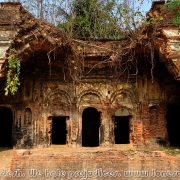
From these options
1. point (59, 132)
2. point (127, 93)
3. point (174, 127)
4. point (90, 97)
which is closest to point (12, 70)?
point (90, 97)

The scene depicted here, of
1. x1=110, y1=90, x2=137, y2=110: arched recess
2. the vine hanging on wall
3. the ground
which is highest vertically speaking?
the vine hanging on wall

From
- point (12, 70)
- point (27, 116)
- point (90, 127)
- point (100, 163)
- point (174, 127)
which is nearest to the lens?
point (100, 163)

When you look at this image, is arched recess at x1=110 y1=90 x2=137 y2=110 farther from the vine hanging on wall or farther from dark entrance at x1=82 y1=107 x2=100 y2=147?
the vine hanging on wall

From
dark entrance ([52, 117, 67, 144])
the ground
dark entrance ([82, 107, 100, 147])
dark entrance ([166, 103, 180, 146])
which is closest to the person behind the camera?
the ground

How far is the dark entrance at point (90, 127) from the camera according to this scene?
1525cm

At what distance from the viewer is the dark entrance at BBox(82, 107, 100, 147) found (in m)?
15.2

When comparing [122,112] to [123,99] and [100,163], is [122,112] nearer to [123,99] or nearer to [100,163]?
[123,99]

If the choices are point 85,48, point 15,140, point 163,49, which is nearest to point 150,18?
point 163,49

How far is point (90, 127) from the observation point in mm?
15375

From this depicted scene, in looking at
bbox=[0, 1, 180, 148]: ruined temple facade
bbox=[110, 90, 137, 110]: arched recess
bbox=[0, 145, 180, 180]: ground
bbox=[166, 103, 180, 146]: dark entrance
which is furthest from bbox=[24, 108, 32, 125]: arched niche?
bbox=[166, 103, 180, 146]: dark entrance

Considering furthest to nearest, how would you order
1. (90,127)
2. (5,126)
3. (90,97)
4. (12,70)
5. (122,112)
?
1. (90,127)
2. (5,126)
3. (90,97)
4. (122,112)
5. (12,70)

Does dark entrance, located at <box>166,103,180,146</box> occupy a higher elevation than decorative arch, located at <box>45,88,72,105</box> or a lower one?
lower

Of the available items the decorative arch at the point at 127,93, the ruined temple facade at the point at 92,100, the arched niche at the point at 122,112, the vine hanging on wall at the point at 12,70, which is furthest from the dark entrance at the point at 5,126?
the arched niche at the point at 122,112

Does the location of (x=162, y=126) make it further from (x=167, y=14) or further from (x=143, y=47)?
(x=167, y=14)
